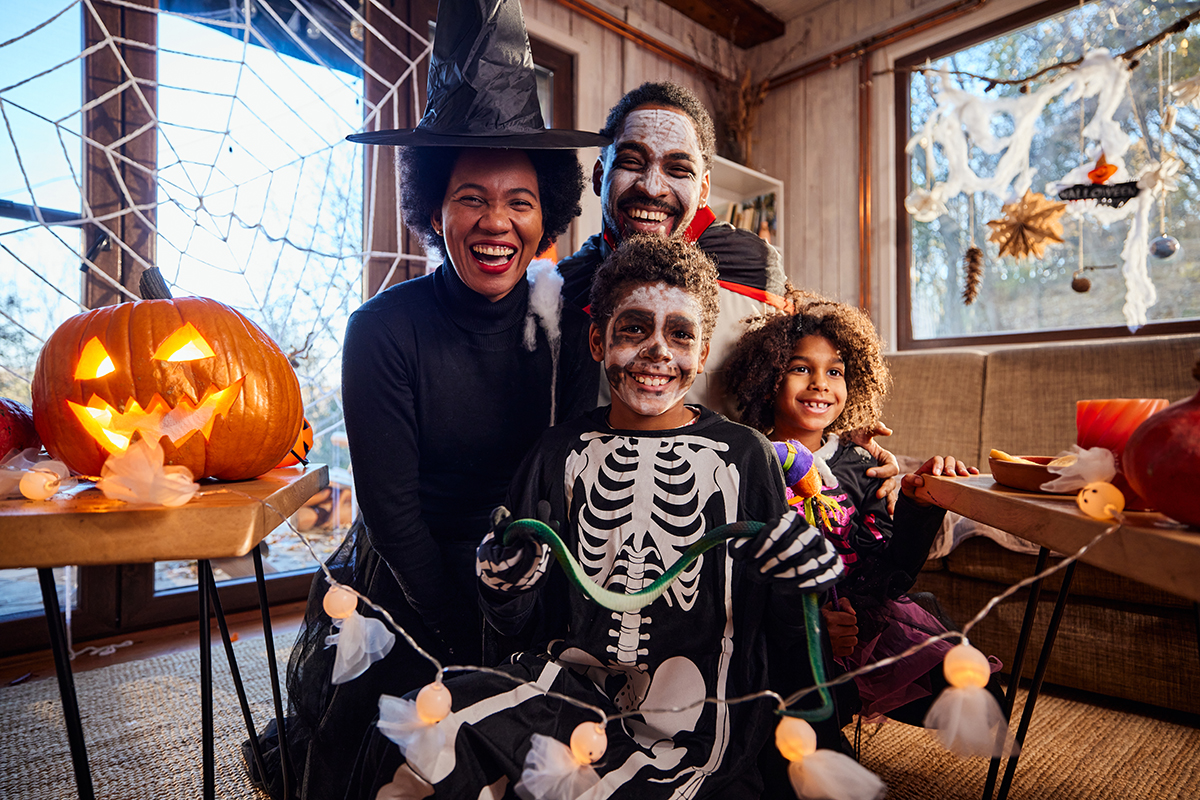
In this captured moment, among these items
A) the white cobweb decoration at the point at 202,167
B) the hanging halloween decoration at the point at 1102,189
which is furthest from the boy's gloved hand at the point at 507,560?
the hanging halloween decoration at the point at 1102,189

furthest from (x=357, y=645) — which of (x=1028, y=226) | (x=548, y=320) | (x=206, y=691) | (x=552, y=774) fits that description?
(x=1028, y=226)

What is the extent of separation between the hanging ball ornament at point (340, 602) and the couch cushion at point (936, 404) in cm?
A: 223

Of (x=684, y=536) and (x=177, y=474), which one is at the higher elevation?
(x=177, y=474)

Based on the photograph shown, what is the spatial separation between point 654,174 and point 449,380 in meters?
0.65

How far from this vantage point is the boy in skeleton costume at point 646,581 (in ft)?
2.95

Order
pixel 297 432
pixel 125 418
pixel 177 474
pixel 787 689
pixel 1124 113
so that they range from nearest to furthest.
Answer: pixel 177 474 < pixel 125 418 < pixel 787 689 < pixel 297 432 < pixel 1124 113

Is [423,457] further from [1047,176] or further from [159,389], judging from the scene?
[1047,176]

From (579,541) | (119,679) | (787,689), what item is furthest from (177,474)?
(119,679)

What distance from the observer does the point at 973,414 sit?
2531 millimetres

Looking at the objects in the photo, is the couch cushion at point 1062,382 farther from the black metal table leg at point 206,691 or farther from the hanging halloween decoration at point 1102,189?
the black metal table leg at point 206,691

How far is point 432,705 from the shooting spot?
33.1 inches

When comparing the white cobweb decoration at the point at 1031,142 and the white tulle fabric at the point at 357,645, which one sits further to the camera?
the white cobweb decoration at the point at 1031,142

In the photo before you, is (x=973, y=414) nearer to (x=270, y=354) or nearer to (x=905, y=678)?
(x=905, y=678)

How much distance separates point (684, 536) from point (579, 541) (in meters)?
0.18
